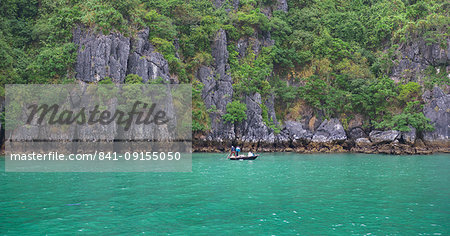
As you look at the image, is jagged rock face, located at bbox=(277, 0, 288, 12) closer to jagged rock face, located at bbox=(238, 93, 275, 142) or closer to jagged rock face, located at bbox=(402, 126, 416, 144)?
jagged rock face, located at bbox=(238, 93, 275, 142)

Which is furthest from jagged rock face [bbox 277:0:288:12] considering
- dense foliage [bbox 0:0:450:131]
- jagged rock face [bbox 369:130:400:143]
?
jagged rock face [bbox 369:130:400:143]

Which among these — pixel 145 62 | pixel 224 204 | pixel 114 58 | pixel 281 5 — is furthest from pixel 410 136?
pixel 224 204

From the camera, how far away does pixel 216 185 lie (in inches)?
810

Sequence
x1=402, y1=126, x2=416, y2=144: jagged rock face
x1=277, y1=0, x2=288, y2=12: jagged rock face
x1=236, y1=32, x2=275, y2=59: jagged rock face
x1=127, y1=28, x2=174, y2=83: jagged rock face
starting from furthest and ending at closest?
x1=277, y1=0, x2=288, y2=12: jagged rock face, x1=236, y1=32, x2=275, y2=59: jagged rock face, x1=402, y1=126, x2=416, y2=144: jagged rock face, x1=127, y1=28, x2=174, y2=83: jagged rock face

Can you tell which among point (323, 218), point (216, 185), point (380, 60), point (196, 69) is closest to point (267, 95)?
point (196, 69)

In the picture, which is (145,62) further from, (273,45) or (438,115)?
(438,115)

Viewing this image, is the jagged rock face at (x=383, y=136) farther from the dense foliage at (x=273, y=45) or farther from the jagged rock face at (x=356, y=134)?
the jagged rock face at (x=356, y=134)

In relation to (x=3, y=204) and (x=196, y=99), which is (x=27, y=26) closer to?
(x=196, y=99)

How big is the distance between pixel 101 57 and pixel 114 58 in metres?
1.46

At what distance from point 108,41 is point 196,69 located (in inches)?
480

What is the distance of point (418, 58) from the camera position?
55531 millimetres

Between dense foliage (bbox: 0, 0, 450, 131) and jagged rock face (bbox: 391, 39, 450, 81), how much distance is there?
115cm

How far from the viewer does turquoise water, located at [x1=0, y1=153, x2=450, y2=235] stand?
1204 cm

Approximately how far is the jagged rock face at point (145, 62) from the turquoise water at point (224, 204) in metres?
24.7
